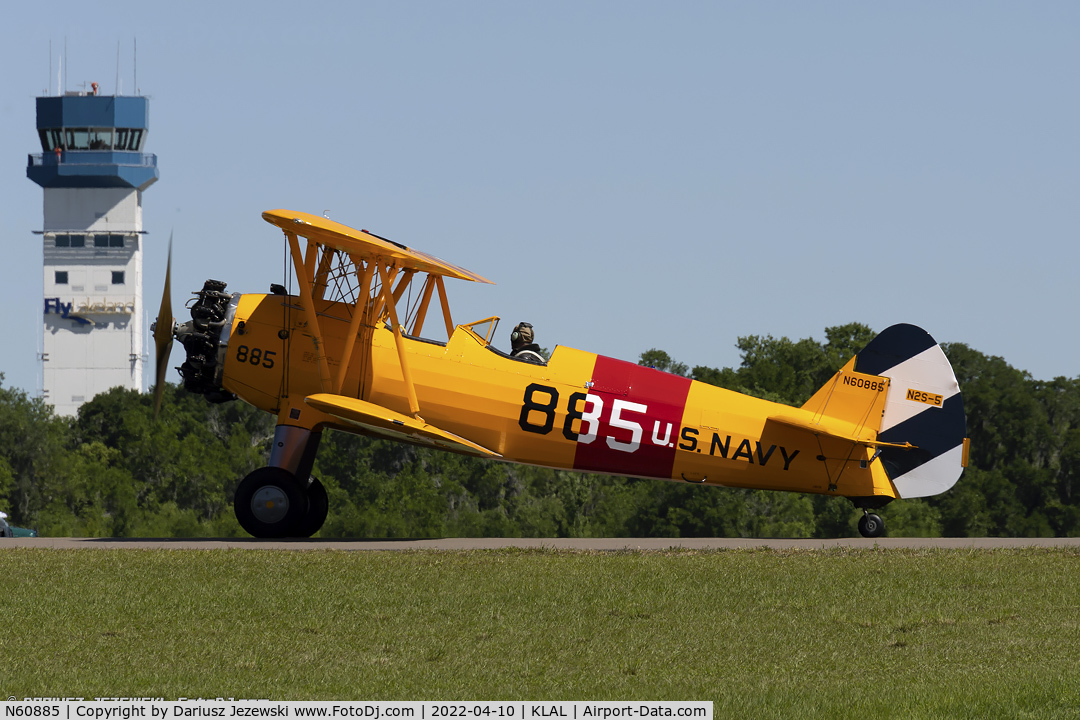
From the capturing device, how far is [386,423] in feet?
57.9

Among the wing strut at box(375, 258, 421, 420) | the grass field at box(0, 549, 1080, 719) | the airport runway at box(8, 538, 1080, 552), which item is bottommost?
the grass field at box(0, 549, 1080, 719)

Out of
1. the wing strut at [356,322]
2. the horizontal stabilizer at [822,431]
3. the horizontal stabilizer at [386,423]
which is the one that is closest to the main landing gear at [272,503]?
the horizontal stabilizer at [386,423]

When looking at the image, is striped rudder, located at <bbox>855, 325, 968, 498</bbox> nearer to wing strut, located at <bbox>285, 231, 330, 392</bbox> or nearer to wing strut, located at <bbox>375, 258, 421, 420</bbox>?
wing strut, located at <bbox>375, 258, 421, 420</bbox>

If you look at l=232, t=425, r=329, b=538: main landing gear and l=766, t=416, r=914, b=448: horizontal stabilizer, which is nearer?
l=232, t=425, r=329, b=538: main landing gear

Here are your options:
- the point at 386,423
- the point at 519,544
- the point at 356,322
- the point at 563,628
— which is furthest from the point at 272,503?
the point at 563,628

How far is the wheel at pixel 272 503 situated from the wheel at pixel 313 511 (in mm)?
215

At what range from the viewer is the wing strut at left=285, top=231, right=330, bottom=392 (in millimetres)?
18203

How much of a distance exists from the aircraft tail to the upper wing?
559cm

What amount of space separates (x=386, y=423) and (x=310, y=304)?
76.5 inches

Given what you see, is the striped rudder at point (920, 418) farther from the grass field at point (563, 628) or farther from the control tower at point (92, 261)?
the control tower at point (92, 261)

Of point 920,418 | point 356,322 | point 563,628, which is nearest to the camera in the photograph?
point 563,628

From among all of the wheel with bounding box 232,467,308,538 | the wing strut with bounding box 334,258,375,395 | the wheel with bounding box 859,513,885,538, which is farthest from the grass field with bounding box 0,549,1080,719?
the wing strut with bounding box 334,258,375,395

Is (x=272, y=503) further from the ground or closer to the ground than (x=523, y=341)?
closer to the ground

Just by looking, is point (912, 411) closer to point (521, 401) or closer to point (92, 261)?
point (521, 401)
